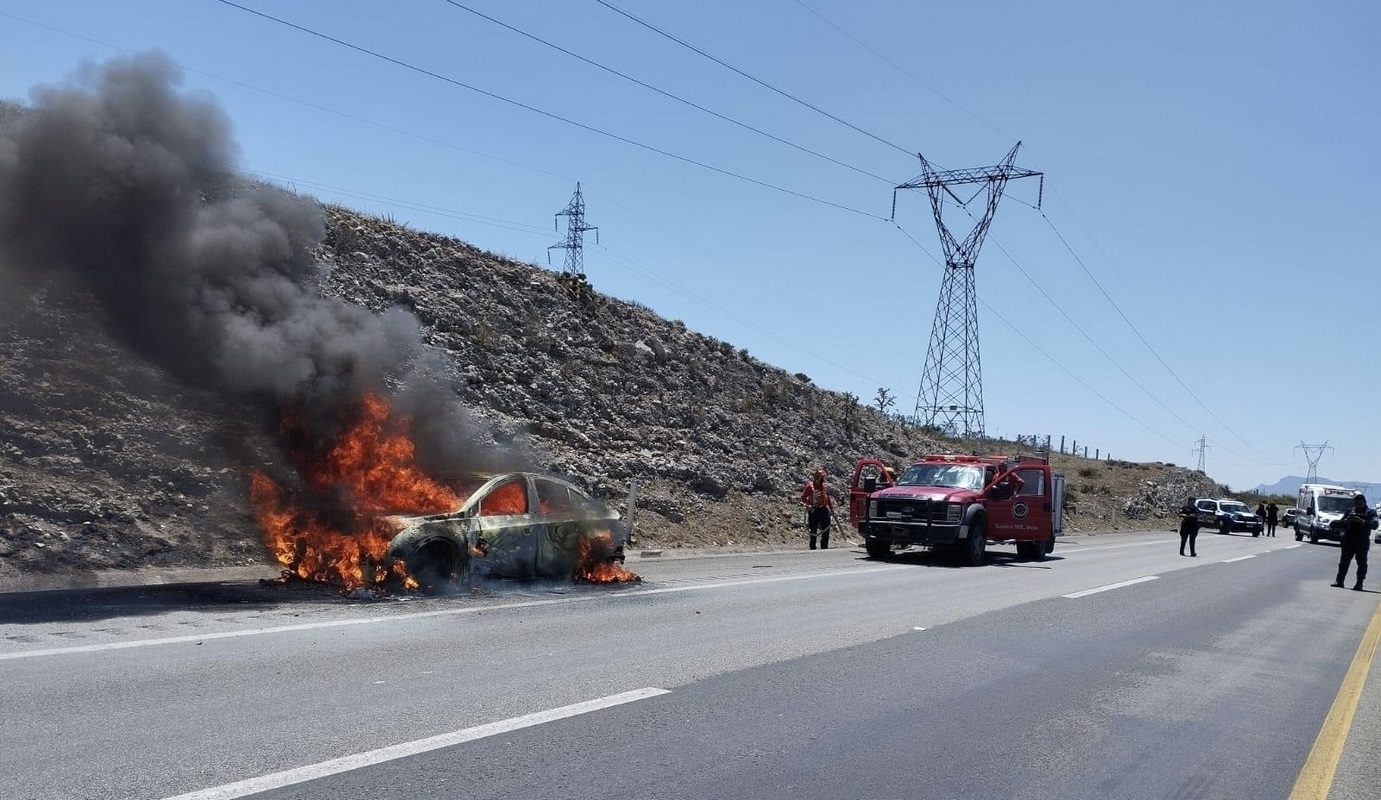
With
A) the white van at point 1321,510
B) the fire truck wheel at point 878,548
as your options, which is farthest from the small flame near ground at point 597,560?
the white van at point 1321,510

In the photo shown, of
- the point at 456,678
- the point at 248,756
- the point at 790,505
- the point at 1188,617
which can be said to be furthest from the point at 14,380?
the point at 790,505

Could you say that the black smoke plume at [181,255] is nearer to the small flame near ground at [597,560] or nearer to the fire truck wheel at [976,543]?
the small flame near ground at [597,560]

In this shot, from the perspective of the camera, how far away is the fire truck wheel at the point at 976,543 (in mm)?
19969

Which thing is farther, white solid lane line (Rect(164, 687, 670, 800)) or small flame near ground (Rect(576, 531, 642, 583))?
small flame near ground (Rect(576, 531, 642, 583))

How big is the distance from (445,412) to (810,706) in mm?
8923

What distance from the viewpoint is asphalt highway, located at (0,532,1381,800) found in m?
5.13

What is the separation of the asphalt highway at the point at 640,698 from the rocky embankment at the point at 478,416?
9.23ft

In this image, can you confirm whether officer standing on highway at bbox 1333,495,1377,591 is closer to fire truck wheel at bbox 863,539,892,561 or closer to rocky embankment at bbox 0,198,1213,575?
fire truck wheel at bbox 863,539,892,561

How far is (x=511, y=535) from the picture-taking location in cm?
1198

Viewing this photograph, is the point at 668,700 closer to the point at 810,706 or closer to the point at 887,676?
the point at 810,706

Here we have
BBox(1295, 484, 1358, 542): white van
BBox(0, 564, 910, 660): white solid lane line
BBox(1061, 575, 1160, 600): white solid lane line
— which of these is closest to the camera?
BBox(0, 564, 910, 660): white solid lane line

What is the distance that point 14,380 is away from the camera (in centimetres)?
1463

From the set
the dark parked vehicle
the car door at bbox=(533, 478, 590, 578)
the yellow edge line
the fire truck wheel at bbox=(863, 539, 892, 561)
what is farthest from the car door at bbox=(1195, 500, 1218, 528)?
the car door at bbox=(533, 478, 590, 578)

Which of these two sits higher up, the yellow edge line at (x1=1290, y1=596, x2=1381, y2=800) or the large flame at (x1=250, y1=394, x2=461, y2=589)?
the large flame at (x1=250, y1=394, x2=461, y2=589)
